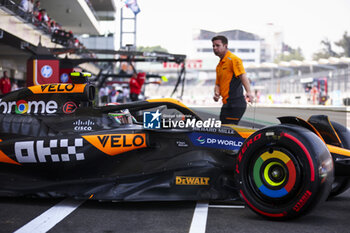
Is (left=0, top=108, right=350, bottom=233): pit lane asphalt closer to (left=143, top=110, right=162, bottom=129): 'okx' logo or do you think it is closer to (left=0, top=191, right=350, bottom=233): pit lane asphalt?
(left=0, top=191, right=350, bottom=233): pit lane asphalt

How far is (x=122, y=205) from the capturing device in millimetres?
4074

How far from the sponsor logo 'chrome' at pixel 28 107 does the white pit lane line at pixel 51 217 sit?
0.96 metres

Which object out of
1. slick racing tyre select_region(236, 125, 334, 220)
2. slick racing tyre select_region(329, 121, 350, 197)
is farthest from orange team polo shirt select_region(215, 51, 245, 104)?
slick racing tyre select_region(236, 125, 334, 220)

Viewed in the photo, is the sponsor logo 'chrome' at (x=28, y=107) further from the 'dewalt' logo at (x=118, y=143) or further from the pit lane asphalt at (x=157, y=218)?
the pit lane asphalt at (x=157, y=218)

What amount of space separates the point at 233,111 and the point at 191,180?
1.58 meters

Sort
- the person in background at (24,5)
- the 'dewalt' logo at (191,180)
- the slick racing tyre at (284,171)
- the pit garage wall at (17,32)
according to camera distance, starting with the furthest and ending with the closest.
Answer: the person in background at (24,5) < the pit garage wall at (17,32) < the 'dewalt' logo at (191,180) < the slick racing tyre at (284,171)

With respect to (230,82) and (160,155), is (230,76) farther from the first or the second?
(160,155)

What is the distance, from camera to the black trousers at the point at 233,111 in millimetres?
5177

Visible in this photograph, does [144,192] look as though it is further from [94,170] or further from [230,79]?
[230,79]

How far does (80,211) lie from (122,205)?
0.40m

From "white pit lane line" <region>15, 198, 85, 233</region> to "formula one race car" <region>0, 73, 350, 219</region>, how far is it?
12 cm

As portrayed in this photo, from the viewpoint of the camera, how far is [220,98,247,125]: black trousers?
5.18 m

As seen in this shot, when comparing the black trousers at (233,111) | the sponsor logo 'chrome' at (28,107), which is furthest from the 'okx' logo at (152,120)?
the black trousers at (233,111)

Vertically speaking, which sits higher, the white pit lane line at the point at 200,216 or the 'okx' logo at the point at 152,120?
the 'okx' logo at the point at 152,120
